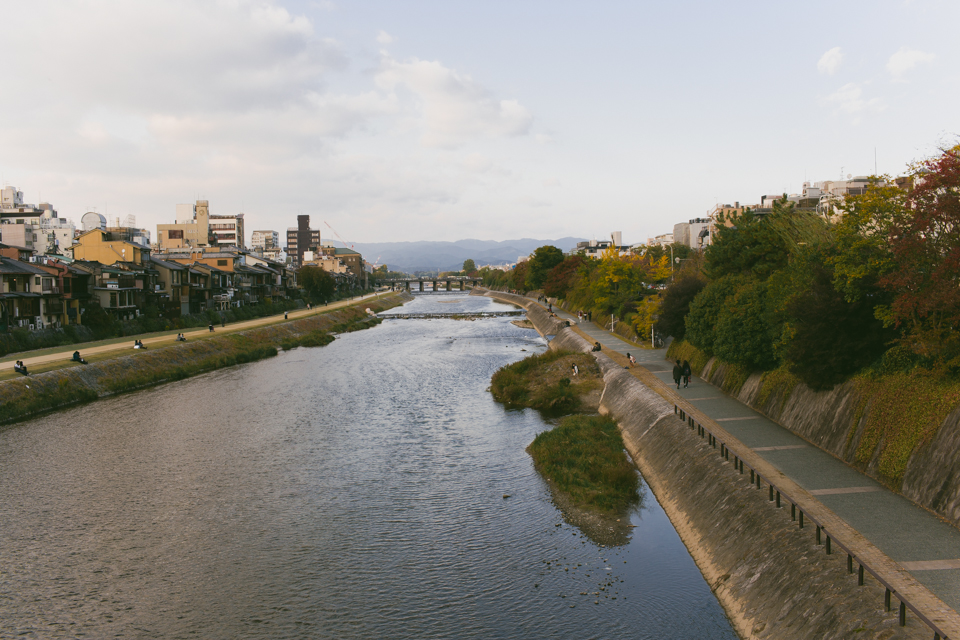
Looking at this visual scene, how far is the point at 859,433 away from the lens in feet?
61.0

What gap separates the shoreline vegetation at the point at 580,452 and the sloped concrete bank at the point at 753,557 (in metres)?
1.48

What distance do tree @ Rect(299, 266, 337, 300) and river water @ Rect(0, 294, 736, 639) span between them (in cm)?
8219

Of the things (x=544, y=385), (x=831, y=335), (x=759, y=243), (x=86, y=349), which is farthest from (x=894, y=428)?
(x=86, y=349)

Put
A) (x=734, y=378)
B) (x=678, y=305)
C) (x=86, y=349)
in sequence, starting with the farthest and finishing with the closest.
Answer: (x=86, y=349)
(x=678, y=305)
(x=734, y=378)

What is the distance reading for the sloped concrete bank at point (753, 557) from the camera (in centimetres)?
1094

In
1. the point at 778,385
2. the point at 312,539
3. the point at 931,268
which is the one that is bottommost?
the point at 312,539

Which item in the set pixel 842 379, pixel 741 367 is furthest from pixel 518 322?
pixel 842 379

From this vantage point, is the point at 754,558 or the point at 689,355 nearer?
the point at 754,558

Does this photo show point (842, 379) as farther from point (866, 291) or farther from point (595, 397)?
point (595, 397)

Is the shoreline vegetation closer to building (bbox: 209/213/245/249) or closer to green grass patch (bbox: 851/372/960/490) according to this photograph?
green grass patch (bbox: 851/372/960/490)

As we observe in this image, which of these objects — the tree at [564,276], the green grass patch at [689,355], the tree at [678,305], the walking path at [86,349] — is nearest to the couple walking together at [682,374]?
the green grass patch at [689,355]

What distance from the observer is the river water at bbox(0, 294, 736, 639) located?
1464 cm

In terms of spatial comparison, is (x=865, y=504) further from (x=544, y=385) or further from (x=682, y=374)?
(x=544, y=385)

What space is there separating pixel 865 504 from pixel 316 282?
10860cm
